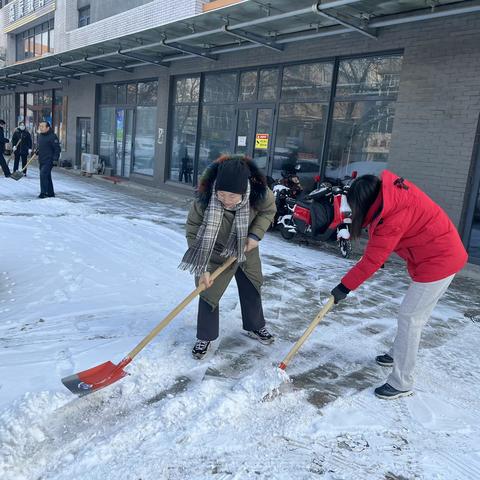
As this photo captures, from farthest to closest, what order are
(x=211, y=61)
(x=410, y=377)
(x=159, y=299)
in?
(x=211, y=61) < (x=159, y=299) < (x=410, y=377)

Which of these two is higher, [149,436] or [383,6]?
[383,6]

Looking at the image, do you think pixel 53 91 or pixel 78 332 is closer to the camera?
pixel 78 332

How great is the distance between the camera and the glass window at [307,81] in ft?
29.8

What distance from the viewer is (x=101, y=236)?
7176mm

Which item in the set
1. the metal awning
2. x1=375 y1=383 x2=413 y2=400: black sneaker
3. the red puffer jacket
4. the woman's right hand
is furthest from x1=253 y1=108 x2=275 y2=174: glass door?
x1=375 y1=383 x2=413 y2=400: black sneaker

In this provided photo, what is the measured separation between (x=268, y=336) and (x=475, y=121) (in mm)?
4858

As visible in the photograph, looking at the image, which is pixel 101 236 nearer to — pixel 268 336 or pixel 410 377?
pixel 268 336

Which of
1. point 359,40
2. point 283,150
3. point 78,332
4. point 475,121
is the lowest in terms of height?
point 78,332

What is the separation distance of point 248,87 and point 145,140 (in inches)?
202

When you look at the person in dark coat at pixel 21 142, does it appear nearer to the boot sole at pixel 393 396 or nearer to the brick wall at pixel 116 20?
the brick wall at pixel 116 20

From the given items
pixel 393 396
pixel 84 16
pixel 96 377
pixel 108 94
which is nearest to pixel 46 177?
pixel 108 94

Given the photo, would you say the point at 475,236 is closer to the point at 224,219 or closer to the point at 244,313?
the point at 244,313

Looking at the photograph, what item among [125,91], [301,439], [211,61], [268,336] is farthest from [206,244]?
Result: [125,91]

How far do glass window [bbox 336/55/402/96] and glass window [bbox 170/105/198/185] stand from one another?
5.01 metres
